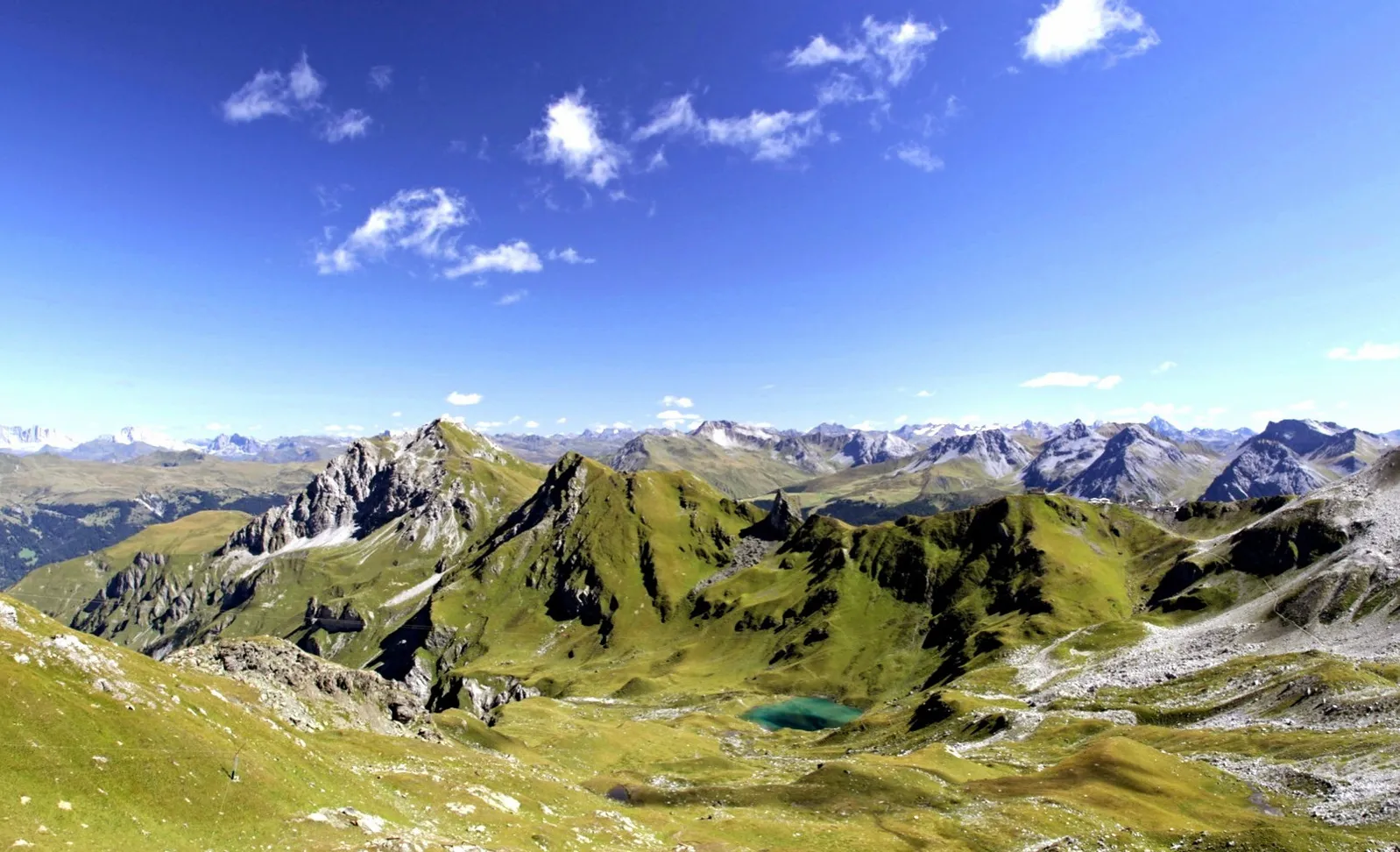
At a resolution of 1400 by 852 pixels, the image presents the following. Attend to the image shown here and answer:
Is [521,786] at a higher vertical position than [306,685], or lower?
lower

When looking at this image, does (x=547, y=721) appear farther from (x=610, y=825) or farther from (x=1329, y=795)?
(x=1329, y=795)

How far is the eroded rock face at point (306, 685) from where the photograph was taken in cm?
6794

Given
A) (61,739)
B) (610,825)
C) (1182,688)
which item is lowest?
(1182,688)

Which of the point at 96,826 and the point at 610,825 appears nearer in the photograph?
the point at 96,826

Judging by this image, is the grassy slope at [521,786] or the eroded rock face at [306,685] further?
the eroded rock face at [306,685]

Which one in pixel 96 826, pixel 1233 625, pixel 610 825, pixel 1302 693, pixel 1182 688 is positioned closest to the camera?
pixel 96 826

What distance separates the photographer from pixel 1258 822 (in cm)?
6456

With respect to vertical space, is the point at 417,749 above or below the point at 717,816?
above

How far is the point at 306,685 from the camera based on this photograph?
74125 mm

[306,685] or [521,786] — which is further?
[306,685]

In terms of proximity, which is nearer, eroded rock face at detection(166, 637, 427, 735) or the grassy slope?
the grassy slope

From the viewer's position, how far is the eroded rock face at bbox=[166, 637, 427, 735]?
223ft

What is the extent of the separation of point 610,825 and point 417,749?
923 inches

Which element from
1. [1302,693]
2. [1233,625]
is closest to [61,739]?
[1302,693]
